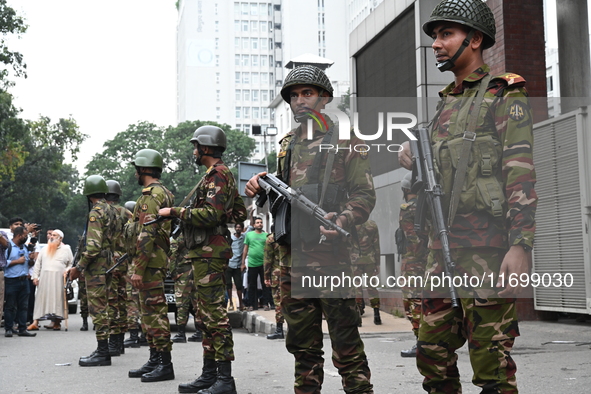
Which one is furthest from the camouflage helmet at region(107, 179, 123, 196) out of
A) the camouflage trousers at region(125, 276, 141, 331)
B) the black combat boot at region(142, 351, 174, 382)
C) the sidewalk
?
the black combat boot at region(142, 351, 174, 382)

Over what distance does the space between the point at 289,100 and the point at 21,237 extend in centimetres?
1074

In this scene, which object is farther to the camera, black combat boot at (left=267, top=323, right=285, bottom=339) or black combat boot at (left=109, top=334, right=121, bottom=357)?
black combat boot at (left=267, top=323, right=285, bottom=339)

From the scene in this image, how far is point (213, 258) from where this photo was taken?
6562 millimetres

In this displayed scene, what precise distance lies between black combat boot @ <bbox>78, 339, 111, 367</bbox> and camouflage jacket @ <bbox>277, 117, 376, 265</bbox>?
459 centimetres

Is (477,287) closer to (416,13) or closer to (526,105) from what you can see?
(526,105)

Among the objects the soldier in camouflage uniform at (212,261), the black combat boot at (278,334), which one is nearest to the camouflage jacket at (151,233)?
the soldier in camouflage uniform at (212,261)

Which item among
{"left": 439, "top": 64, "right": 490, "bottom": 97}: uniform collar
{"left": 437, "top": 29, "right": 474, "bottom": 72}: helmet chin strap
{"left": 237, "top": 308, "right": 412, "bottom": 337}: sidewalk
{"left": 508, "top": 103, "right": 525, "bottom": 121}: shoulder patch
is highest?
{"left": 437, "top": 29, "right": 474, "bottom": 72}: helmet chin strap

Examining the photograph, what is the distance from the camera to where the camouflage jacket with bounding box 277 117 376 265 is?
4.73 metres

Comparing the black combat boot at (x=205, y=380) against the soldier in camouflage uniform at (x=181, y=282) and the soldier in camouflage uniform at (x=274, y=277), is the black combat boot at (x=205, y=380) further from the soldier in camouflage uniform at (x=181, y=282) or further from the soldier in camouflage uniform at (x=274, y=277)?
the soldier in camouflage uniform at (x=181, y=282)

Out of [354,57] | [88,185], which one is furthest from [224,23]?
[88,185]

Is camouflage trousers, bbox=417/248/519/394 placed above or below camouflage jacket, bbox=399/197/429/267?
below

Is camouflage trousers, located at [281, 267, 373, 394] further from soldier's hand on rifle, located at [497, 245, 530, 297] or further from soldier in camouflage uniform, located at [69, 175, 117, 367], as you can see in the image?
soldier in camouflage uniform, located at [69, 175, 117, 367]

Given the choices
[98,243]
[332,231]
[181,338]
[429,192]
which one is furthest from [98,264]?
[429,192]

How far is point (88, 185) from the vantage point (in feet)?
31.6
